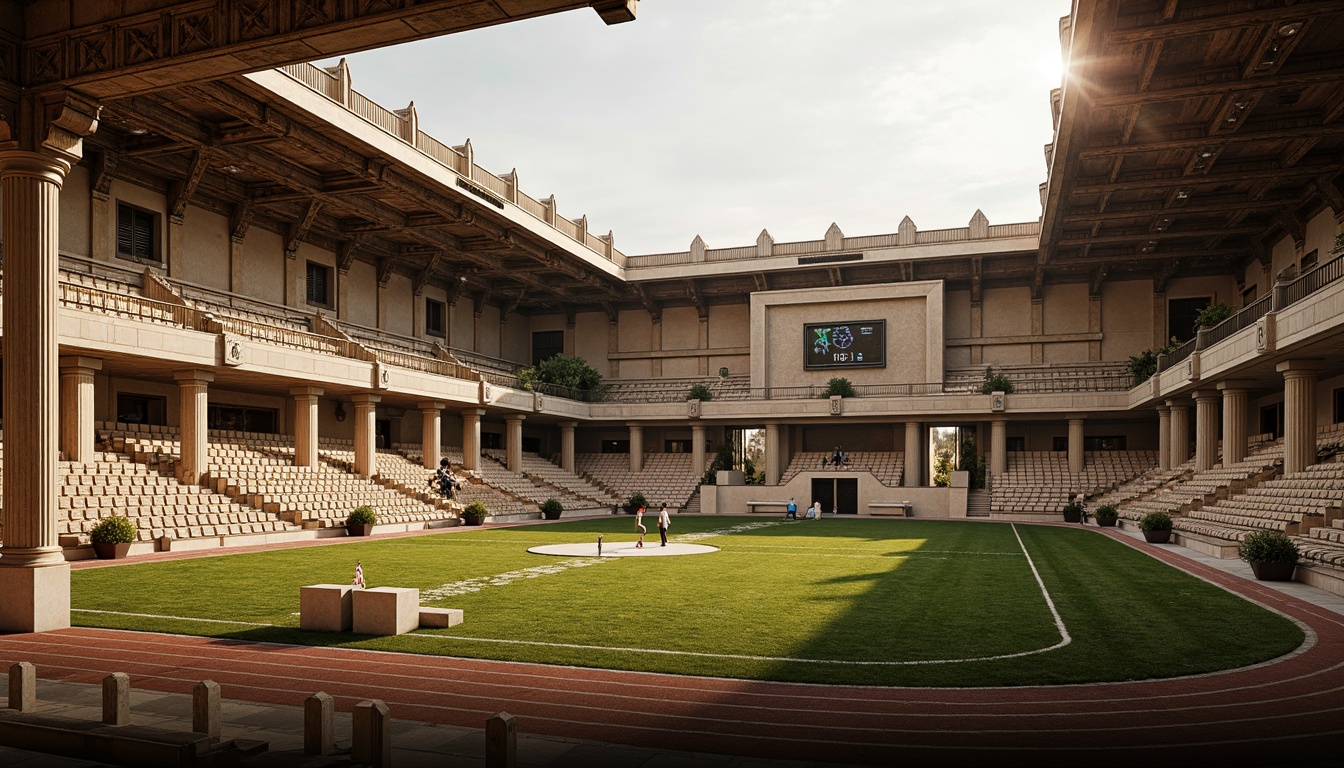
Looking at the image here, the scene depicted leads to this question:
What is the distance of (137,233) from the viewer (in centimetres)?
3228

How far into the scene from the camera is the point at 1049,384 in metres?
50.7

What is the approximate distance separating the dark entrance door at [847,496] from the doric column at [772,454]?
13.0 ft

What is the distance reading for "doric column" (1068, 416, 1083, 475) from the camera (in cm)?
4725

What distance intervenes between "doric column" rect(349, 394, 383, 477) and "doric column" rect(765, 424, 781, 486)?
2298 centimetres

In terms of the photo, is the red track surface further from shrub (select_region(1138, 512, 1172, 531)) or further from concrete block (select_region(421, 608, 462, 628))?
shrub (select_region(1138, 512, 1172, 531))

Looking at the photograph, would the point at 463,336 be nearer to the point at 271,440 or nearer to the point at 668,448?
the point at 668,448

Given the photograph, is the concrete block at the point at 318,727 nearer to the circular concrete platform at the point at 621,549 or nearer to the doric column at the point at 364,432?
the circular concrete platform at the point at 621,549

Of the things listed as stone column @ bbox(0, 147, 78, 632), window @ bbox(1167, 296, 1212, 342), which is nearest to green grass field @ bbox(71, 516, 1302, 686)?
stone column @ bbox(0, 147, 78, 632)

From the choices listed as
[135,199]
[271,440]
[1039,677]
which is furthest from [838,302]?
[1039,677]

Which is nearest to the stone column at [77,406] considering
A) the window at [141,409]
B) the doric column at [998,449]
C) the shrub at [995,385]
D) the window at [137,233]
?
the window at [141,409]

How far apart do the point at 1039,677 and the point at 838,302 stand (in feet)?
150

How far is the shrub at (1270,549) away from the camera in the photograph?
1784 centimetres

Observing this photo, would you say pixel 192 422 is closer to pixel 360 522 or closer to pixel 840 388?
pixel 360 522

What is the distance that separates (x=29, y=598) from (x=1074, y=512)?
131ft
